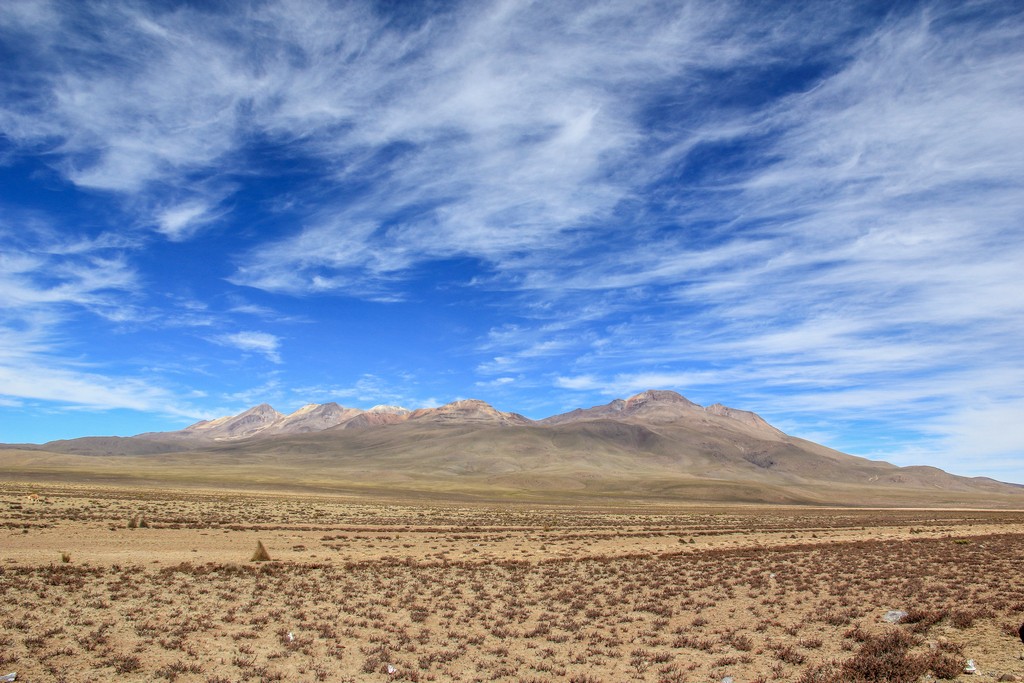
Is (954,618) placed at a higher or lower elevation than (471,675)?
higher

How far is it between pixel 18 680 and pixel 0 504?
53.4 meters

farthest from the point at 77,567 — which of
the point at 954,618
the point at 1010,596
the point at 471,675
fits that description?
the point at 1010,596

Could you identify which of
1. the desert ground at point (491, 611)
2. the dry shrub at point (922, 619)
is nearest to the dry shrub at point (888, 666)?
the desert ground at point (491, 611)

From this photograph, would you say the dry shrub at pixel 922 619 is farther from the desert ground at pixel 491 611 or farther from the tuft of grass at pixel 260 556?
the tuft of grass at pixel 260 556

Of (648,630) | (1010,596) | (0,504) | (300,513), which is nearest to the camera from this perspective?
(648,630)

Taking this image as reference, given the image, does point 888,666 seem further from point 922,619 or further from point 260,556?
point 260,556

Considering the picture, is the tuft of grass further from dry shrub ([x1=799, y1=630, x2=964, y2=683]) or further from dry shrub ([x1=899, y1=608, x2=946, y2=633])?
dry shrub ([x1=899, y1=608, x2=946, y2=633])

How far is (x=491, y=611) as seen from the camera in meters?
20.9

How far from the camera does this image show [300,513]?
61.7 meters

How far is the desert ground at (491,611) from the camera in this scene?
47.3 feet

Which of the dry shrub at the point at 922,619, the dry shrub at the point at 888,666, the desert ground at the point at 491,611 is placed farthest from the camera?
the dry shrub at the point at 922,619

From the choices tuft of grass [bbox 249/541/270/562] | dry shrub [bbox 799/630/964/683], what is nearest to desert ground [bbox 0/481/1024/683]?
dry shrub [bbox 799/630/964/683]

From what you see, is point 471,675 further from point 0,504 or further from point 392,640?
point 0,504

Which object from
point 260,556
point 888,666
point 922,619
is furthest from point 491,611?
point 260,556
